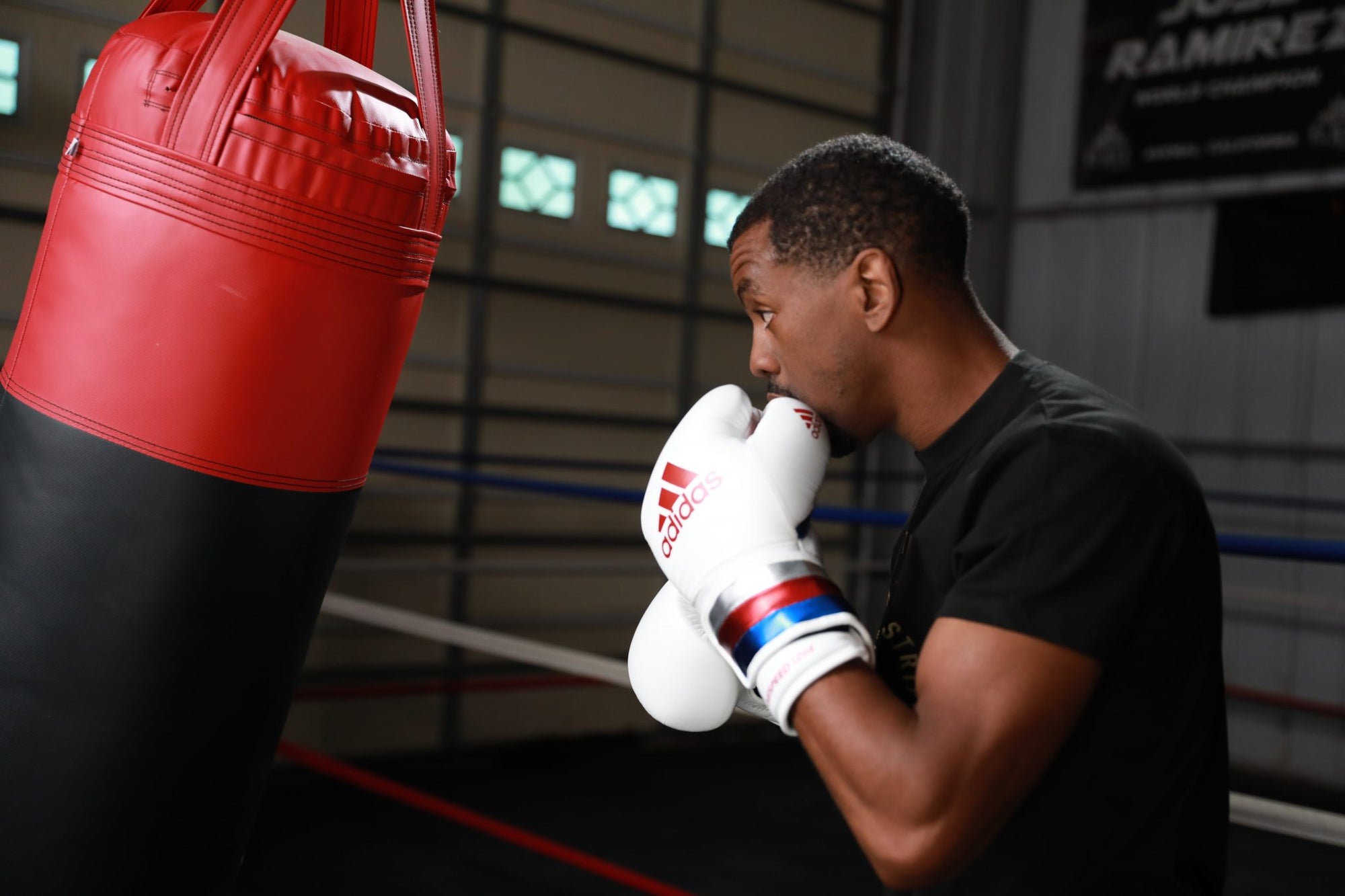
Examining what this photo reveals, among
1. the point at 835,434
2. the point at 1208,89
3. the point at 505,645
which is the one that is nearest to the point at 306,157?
the point at 835,434

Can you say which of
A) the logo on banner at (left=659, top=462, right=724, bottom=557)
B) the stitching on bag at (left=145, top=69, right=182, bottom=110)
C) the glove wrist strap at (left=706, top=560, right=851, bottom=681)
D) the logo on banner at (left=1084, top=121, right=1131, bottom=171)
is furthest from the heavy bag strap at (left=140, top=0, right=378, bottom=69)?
the logo on banner at (left=1084, top=121, right=1131, bottom=171)

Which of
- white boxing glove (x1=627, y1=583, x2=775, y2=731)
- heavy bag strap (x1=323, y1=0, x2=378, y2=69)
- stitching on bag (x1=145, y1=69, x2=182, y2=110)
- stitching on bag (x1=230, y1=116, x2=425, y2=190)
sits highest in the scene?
heavy bag strap (x1=323, y1=0, x2=378, y2=69)

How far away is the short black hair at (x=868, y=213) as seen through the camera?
3.11 ft

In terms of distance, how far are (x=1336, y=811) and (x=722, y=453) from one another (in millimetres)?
5155

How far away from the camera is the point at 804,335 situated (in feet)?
3.22

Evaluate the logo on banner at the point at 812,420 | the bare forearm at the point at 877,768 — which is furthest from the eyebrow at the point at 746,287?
the bare forearm at the point at 877,768

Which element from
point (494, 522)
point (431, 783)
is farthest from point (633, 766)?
point (494, 522)

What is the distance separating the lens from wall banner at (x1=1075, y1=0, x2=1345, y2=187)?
565cm

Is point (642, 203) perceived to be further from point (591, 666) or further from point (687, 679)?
point (687, 679)

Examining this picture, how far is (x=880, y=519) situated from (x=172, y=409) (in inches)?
45.6

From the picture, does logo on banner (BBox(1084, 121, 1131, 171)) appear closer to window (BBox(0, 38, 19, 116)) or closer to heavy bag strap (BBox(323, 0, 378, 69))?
window (BBox(0, 38, 19, 116))

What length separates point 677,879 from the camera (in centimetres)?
364

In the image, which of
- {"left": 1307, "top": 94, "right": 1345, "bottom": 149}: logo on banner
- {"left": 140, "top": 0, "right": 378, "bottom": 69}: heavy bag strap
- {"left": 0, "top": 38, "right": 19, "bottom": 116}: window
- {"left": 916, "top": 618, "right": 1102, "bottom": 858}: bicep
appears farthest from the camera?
{"left": 1307, "top": 94, "right": 1345, "bottom": 149}: logo on banner

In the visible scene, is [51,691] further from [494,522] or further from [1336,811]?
[1336,811]
